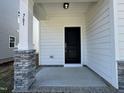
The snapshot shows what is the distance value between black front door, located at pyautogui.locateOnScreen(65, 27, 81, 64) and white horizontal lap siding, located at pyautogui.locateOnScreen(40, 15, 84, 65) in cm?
22

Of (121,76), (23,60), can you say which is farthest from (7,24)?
(121,76)

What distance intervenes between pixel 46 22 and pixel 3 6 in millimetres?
3379

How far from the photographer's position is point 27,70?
3.89m

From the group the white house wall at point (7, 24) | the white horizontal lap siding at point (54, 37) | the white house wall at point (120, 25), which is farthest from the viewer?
the white house wall at point (7, 24)

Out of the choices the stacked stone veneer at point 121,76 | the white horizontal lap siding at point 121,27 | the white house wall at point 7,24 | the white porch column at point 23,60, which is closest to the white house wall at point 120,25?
the white horizontal lap siding at point 121,27

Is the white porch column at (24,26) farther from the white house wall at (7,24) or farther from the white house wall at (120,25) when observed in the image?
the white house wall at (7,24)

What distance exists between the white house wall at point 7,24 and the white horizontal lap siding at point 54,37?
115 inches

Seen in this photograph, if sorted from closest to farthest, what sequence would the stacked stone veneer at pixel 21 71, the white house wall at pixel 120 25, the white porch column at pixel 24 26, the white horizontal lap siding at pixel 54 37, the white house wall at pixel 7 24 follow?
the white house wall at pixel 120 25, the stacked stone veneer at pixel 21 71, the white porch column at pixel 24 26, the white horizontal lap siding at pixel 54 37, the white house wall at pixel 7 24

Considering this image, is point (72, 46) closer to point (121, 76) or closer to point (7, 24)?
point (7, 24)

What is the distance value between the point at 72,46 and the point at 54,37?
1.04 m

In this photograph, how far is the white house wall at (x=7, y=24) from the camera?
977 cm

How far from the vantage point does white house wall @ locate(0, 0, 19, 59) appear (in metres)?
9.77

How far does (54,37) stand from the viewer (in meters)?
8.36

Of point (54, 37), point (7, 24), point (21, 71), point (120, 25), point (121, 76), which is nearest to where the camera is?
point (121, 76)
